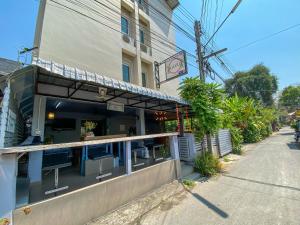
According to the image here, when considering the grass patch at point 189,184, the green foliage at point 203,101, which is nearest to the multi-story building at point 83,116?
the grass patch at point 189,184

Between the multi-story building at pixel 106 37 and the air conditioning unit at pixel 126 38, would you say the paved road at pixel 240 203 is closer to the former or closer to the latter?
the multi-story building at pixel 106 37

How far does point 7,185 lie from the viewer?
2.27 m

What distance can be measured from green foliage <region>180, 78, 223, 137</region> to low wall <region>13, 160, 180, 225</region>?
3.56 meters

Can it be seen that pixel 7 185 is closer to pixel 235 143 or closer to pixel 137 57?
pixel 137 57

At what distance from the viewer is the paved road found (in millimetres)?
3479

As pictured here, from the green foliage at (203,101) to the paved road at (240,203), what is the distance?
2.33 m

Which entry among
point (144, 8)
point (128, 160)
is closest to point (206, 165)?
point (128, 160)

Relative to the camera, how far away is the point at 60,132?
31.8 feet

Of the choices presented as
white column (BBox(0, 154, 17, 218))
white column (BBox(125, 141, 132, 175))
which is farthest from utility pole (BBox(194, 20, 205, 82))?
white column (BBox(0, 154, 17, 218))

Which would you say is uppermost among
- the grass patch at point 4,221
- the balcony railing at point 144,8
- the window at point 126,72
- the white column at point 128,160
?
the balcony railing at point 144,8

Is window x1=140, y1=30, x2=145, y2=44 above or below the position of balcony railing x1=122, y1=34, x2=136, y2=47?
above

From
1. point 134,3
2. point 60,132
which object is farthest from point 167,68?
point 60,132

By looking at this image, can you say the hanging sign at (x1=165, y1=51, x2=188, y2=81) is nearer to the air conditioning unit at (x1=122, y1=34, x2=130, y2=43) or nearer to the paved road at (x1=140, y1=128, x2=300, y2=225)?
the air conditioning unit at (x1=122, y1=34, x2=130, y2=43)

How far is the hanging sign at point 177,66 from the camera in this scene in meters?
9.01
